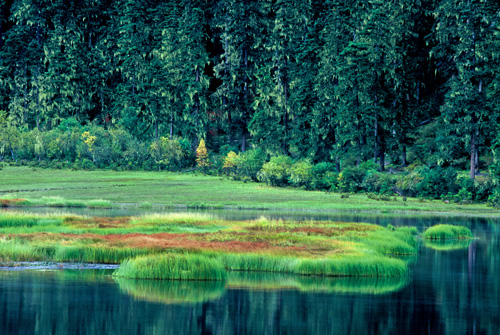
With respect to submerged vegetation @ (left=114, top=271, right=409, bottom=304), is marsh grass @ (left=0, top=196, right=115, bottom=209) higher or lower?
higher

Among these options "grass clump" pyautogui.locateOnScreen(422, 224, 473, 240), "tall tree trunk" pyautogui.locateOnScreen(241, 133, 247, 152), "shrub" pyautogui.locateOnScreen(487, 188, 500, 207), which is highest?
"tall tree trunk" pyautogui.locateOnScreen(241, 133, 247, 152)

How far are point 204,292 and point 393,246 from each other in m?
16.6

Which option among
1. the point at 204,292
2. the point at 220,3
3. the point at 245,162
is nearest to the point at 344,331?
the point at 204,292

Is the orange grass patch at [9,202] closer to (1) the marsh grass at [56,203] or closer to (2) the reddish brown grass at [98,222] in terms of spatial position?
(1) the marsh grass at [56,203]

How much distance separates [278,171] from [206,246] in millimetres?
57940

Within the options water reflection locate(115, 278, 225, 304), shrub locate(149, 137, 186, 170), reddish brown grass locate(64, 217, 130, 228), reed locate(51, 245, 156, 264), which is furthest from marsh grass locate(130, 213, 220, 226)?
shrub locate(149, 137, 186, 170)

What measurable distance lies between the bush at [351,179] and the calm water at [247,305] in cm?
5321

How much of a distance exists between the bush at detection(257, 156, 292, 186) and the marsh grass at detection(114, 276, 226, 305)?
6366cm

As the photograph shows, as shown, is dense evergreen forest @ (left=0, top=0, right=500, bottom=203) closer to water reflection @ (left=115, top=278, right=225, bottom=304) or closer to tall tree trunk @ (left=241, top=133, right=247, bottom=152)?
tall tree trunk @ (left=241, top=133, right=247, bottom=152)

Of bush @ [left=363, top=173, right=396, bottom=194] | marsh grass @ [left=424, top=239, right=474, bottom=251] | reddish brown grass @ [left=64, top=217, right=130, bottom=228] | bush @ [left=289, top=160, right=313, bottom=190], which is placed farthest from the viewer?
bush @ [left=289, top=160, right=313, bottom=190]

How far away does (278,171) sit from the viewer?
95312 millimetres

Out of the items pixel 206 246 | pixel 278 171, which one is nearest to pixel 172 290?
pixel 206 246

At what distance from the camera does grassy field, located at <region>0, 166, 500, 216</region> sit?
247ft

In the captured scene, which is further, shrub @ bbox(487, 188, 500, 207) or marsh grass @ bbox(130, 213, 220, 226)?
shrub @ bbox(487, 188, 500, 207)
